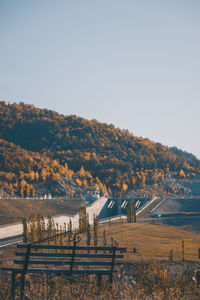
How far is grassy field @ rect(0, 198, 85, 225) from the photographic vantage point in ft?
243

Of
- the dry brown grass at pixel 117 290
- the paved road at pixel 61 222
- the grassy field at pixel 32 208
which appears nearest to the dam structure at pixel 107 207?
the paved road at pixel 61 222

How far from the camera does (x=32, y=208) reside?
287 feet

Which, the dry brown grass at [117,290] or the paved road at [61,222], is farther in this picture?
the paved road at [61,222]

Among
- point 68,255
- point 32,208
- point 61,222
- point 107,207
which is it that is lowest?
point 61,222

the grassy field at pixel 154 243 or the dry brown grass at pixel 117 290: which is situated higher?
the dry brown grass at pixel 117 290

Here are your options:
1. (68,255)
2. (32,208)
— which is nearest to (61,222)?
(32,208)

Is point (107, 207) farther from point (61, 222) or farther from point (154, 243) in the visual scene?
point (154, 243)

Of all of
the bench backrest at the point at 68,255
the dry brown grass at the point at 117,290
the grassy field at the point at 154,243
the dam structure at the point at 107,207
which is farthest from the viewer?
the dam structure at the point at 107,207

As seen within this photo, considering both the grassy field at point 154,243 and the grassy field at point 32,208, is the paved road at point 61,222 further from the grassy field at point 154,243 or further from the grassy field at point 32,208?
the grassy field at point 154,243

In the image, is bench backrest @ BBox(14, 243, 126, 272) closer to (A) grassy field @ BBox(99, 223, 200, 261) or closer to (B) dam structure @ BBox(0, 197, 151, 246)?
(A) grassy field @ BBox(99, 223, 200, 261)

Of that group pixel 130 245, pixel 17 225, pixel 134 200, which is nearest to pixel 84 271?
pixel 130 245

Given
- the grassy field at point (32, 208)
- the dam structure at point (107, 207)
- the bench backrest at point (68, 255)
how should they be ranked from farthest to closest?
the dam structure at point (107, 207), the grassy field at point (32, 208), the bench backrest at point (68, 255)

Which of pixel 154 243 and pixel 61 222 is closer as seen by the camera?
pixel 154 243

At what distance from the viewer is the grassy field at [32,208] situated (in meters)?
74.0
